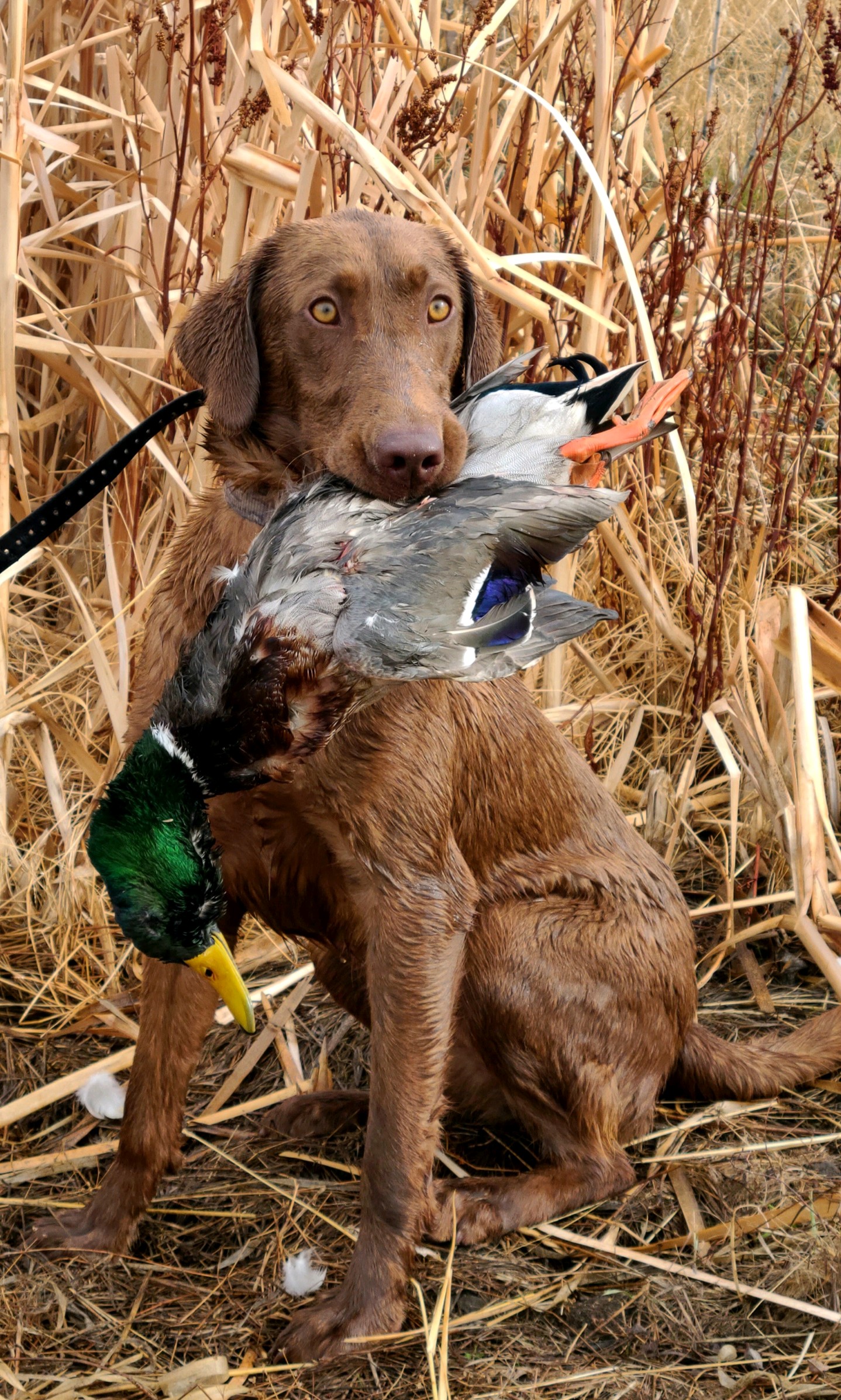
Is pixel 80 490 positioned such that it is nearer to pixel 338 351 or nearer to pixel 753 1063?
pixel 338 351

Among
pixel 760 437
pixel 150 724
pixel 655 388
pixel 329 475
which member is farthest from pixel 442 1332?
pixel 760 437

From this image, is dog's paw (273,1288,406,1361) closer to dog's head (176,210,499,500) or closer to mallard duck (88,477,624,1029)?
mallard duck (88,477,624,1029)

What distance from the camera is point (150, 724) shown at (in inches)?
82.8

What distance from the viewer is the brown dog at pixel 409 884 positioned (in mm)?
2250

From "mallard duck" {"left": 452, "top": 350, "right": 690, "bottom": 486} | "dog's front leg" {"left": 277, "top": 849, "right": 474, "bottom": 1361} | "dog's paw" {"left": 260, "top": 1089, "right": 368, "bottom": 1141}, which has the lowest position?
"dog's paw" {"left": 260, "top": 1089, "right": 368, "bottom": 1141}

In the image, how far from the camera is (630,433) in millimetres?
2141

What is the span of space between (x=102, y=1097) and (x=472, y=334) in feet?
5.84

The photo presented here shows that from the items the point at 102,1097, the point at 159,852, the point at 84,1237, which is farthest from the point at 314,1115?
the point at 159,852

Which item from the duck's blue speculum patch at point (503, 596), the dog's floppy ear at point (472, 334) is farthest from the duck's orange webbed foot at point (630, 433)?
the dog's floppy ear at point (472, 334)

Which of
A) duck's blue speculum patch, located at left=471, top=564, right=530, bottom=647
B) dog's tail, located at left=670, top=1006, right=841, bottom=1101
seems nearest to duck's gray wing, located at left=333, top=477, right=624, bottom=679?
duck's blue speculum patch, located at left=471, top=564, right=530, bottom=647

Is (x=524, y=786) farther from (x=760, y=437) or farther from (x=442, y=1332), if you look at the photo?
(x=760, y=437)

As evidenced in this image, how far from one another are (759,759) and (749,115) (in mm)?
4558

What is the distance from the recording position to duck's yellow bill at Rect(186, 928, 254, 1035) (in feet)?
6.89

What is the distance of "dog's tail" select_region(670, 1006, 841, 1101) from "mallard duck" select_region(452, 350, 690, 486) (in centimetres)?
133
